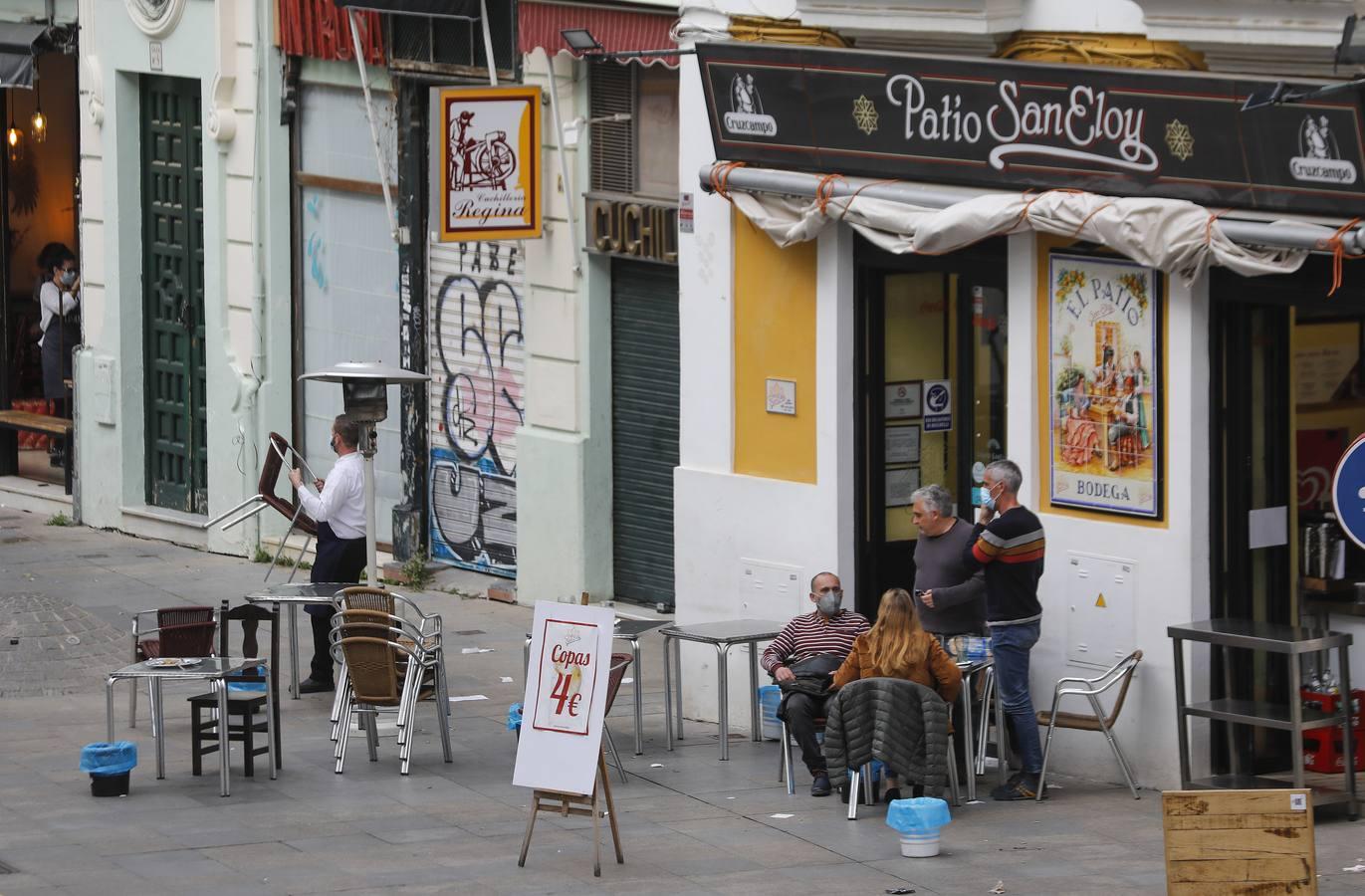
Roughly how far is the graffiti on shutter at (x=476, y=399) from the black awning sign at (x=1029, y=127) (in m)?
4.68

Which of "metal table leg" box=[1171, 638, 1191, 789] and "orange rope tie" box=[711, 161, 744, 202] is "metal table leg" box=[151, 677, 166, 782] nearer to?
"orange rope tie" box=[711, 161, 744, 202]

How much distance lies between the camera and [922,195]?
1320 cm

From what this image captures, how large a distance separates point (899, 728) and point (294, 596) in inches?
160

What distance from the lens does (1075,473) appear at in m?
12.9

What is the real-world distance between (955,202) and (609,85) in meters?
5.06

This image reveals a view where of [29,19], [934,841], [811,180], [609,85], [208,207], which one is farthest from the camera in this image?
[29,19]

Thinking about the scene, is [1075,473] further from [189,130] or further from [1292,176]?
[189,130]

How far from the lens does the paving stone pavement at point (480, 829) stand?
11008 mm

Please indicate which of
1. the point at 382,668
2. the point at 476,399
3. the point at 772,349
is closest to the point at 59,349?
the point at 476,399

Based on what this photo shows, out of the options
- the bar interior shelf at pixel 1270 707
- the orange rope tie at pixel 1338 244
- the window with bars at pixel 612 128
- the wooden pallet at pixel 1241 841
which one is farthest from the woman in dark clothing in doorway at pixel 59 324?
the wooden pallet at pixel 1241 841

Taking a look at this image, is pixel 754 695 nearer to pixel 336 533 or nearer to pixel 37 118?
pixel 336 533

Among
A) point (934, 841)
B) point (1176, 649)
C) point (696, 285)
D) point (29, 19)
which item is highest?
point (29, 19)

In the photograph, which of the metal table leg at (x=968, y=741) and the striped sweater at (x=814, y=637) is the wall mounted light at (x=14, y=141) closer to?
the striped sweater at (x=814, y=637)

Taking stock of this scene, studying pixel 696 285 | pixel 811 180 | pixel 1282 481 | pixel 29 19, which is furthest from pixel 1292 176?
pixel 29 19
